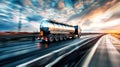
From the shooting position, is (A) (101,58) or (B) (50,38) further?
(B) (50,38)

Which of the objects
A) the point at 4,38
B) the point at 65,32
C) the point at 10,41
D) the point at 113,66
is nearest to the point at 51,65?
the point at 113,66

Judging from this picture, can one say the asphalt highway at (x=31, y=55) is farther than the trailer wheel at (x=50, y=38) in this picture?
No

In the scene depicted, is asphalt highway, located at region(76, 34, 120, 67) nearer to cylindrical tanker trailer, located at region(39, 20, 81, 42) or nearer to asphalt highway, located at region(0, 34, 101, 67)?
asphalt highway, located at region(0, 34, 101, 67)

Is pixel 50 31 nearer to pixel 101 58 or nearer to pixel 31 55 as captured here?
pixel 31 55

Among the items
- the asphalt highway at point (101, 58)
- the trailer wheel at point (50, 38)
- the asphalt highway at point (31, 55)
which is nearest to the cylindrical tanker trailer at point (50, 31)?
the trailer wheel at point (50, 38)

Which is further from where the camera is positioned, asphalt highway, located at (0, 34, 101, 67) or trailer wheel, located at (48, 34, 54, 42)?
trailer wheel, located at (48, 34, 54, 42)

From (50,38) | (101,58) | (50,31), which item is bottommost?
(101,58)

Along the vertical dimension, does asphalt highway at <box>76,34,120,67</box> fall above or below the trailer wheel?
below

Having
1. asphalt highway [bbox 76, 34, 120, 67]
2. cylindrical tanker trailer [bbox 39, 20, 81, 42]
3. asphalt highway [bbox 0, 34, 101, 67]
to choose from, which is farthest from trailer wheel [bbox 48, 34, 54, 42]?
asphalt highway [bbox 76, 34, 120, 67]

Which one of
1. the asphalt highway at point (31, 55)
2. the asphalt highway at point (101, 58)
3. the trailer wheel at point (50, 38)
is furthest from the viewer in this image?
the trailer wheel at point (50, 38)

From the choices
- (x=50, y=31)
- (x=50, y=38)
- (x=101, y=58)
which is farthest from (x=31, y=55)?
(x=50, y=31)

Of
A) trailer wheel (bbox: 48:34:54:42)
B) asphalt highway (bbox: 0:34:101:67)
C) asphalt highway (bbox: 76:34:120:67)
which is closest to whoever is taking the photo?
asphalt highway (bbox: 76:34:120:67)

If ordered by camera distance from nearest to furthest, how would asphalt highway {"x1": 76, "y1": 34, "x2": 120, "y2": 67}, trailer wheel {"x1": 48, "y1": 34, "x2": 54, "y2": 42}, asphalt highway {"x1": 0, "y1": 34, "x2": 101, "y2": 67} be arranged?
asphalt highway {"x1": 76, "y1": 34, "x2": 120, "y2": 67} → asphalt highway {"x1": 0, "y1": 34, "x2": 101, "y2": 67} → trailer wheel {"x1": 48, "y1": 34, "x2": 54, "y2": 42}

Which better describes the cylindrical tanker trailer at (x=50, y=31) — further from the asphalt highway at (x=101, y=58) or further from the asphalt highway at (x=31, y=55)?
the asphalt highway at (x=101, y=58)
